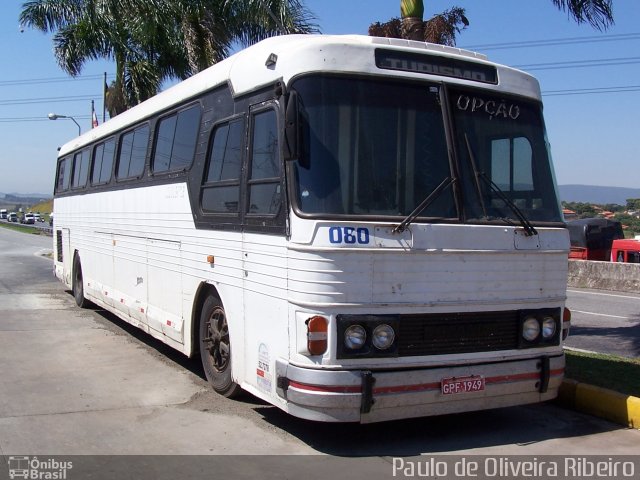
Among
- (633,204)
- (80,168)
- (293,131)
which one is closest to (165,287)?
(293,131)

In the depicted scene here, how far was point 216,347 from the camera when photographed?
7.55m

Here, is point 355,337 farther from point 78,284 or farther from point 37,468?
point 78,284

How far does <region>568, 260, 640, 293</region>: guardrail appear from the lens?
21781mm

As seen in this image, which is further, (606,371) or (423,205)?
(606,371)

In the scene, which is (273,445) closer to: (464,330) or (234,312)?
(234,312)

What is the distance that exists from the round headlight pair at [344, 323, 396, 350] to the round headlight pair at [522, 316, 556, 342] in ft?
4.51

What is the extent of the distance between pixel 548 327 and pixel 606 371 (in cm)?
250

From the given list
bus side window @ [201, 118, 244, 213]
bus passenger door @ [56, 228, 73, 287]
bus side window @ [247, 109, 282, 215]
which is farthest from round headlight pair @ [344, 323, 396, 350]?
bus passenger door @ [56, 228, 73, 287]

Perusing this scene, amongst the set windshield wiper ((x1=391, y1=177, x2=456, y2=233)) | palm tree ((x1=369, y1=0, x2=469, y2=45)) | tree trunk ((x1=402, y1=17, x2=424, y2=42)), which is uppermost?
palm tree ((x1=369, y1=0, x2=469, y2=45))

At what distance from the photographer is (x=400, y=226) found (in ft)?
18.6

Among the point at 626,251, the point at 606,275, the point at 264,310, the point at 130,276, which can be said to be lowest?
the point at 606,275

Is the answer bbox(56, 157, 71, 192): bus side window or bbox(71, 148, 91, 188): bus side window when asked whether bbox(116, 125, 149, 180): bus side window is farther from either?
bbox(56, 157, 71, 192): bus side window

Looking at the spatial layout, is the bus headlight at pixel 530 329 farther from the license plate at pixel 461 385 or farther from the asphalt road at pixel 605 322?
the asphalt road at pixel 605 322

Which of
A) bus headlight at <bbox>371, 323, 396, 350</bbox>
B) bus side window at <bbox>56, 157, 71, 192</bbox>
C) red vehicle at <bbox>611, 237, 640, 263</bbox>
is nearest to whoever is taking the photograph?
bus headlight at <bbox>371, 323, 396, 350</bbox>
